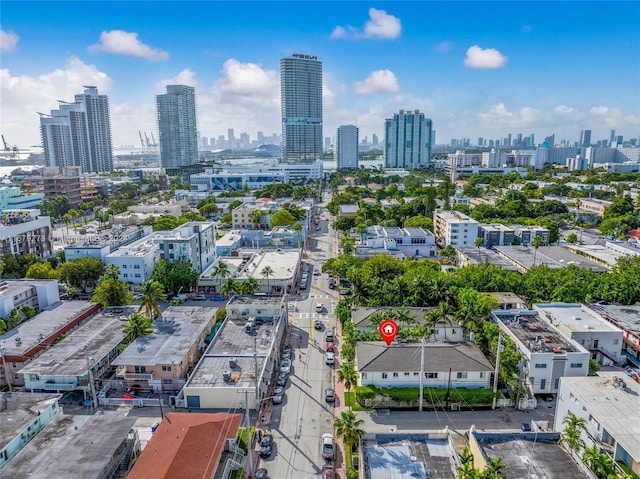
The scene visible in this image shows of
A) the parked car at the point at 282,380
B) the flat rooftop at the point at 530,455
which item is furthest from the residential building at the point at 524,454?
the parked car at the point at 282,380

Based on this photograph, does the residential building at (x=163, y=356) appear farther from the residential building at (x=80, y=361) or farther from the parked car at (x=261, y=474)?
the parked car at (x=261, y=474)

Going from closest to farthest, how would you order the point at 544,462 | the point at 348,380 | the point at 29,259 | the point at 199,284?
the point at 544,462, the point at 348,380, the point at 199,284, the point at 29,259

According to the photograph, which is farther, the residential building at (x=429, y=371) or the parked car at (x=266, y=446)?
the residential building at (x=429, y=371)

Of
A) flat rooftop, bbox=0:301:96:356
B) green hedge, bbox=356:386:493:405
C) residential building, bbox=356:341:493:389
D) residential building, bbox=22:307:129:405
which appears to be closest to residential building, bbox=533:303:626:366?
residential building, bbox=356:341:493:389

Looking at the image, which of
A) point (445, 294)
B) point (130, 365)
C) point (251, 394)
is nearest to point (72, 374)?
point (130, 365)

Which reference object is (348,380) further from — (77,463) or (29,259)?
(29,259)

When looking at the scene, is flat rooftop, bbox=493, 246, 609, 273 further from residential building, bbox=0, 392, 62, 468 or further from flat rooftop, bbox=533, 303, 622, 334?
residential building, bbox=0, 392, 62, 468

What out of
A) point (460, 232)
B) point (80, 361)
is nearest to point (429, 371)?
point (80, 361)
